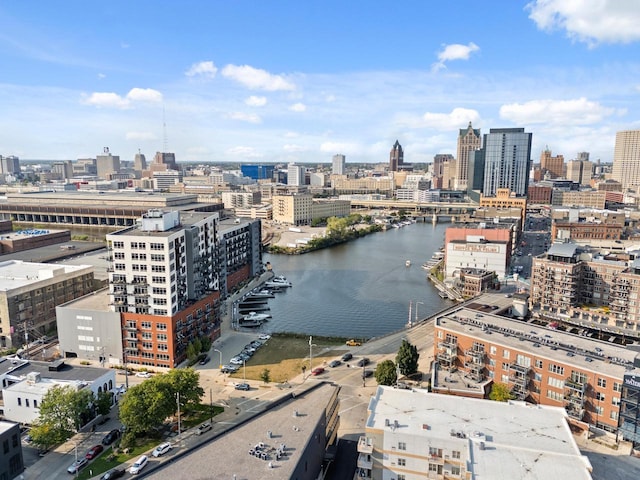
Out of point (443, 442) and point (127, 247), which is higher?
point (127, 247)

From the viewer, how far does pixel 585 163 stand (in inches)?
6516

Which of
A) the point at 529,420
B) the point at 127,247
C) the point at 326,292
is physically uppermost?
the point at 127,247

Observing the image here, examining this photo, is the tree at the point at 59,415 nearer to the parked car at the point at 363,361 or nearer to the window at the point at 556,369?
the parked car at the point at 363,361

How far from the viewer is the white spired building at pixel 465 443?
13617mm

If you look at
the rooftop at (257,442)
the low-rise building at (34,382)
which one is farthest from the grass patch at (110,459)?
the rooftop at (257,442)

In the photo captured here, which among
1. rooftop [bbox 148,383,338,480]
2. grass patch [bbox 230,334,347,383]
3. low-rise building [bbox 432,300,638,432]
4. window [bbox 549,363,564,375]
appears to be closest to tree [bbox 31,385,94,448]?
rooftop [bbox 148,383,338,480]

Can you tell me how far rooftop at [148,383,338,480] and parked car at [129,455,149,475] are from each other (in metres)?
4.26

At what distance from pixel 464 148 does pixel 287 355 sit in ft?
454

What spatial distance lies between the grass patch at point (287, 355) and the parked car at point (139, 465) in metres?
8.01

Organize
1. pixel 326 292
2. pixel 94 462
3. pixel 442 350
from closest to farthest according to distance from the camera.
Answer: pixel 94 462 → pixel 442 350 → pixel 326 292

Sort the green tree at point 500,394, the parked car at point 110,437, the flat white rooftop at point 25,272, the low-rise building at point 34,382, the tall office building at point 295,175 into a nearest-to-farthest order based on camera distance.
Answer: the parked car at point 110,437
the low-rise building at point 34,382
the green tree at point 500,394
the flat white rooftop at point 25,272
the tall office building at point 295,175

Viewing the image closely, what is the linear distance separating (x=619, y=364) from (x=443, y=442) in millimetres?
10678

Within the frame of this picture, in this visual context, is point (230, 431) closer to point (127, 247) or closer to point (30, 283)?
point (127, 247)

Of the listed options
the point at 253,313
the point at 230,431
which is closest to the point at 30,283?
the point at 253,313
